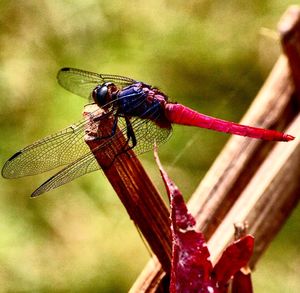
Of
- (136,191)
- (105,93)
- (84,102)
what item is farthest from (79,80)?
(136,191)

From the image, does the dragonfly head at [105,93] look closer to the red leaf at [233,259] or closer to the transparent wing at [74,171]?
the transparent wing at [74,171]

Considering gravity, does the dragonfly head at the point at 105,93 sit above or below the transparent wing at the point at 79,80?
above

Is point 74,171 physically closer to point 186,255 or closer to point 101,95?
point 101,95

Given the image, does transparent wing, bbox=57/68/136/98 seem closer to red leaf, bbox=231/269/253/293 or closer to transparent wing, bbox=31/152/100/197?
transparent wing, bbox=31/152/100/197

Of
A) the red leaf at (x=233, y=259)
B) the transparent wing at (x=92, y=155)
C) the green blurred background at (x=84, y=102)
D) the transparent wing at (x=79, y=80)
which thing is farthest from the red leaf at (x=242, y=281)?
the green blurred background at (x=84, y=102)

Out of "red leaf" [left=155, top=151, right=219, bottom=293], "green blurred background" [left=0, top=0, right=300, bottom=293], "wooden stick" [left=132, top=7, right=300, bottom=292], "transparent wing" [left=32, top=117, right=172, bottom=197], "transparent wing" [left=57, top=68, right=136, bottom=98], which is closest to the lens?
"red leaf" [left=155, top=151, right=219, bottom=293]

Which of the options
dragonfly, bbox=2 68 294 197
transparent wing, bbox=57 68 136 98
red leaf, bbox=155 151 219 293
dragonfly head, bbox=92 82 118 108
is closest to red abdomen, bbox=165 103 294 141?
dragonfly, bbox=2 68 294 197
